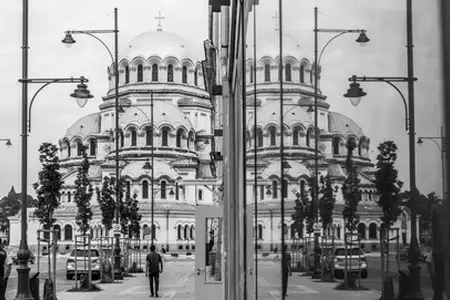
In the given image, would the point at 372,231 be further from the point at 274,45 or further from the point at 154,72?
the point at 154,72

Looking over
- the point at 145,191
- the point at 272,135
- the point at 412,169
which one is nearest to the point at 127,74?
the point at 145,191

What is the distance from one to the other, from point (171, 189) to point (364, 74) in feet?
330

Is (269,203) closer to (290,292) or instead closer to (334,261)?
(290,292)

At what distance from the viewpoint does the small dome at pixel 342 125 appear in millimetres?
940

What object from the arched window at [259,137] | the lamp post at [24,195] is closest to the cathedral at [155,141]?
the lamp post at [24,195]

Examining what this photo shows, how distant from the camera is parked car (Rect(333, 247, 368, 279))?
0.98m

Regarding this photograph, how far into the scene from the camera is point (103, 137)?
108 m

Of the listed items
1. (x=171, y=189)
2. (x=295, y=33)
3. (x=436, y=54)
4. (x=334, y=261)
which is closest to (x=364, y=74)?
(x=436, y=54)

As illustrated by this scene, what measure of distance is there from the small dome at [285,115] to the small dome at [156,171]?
321 ft

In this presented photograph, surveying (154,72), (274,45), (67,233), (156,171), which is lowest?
(67,233)

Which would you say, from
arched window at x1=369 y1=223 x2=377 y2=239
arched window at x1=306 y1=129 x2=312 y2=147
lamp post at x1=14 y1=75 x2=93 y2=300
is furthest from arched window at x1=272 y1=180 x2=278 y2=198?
lamp post at x1=14 y1=75 x2=93 y2=300

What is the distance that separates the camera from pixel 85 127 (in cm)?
11331

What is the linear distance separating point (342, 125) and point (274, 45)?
104 centimetres

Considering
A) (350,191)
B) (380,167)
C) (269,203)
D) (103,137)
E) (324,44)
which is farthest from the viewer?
(103,137)
